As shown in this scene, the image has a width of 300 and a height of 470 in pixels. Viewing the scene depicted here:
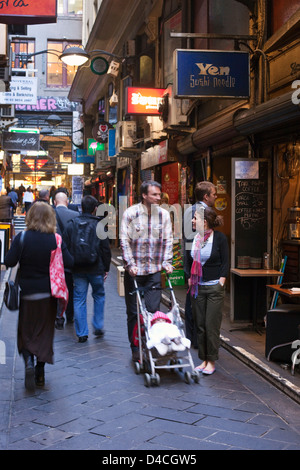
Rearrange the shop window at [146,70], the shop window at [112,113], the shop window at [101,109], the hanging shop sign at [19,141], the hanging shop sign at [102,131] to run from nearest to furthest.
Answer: the shop window at [146,70], the shop window at [112,113], the hanging shop sign at [102,131], the hanging shop sign at [19,141], the shop window at [101,109]

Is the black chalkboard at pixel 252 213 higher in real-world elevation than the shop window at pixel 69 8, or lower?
lower

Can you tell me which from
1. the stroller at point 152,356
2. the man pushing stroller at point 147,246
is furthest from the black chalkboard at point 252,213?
the stroller at point 152,356

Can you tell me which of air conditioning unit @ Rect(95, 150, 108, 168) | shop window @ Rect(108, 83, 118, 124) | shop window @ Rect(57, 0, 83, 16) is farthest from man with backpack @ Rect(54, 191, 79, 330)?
shop window @ Rect(57, 0, 83, 16)

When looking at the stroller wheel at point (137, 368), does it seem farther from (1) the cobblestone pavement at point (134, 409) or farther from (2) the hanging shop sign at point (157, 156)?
(2) the hanging shop sign at point (157, 156)

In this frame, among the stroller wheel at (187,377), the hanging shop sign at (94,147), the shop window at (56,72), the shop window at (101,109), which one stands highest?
the shop window at (56,72)

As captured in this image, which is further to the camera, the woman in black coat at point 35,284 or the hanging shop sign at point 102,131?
the hanging shop sign at point 102,131

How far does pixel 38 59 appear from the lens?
44125 mm

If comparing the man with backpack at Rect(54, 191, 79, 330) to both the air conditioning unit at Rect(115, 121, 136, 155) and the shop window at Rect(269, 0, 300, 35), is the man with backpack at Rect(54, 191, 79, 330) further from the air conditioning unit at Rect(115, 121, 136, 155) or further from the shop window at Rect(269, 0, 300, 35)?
the air conditioning unit at Rect(115, 121, 136, 155)

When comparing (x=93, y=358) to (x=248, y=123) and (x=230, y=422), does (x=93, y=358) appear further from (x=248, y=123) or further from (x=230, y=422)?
(x=248, y=123)

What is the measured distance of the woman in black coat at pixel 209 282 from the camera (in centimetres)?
643

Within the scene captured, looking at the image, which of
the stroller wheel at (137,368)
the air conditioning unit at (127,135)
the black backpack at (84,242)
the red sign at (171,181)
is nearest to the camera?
the stroller wheel at (137,368)

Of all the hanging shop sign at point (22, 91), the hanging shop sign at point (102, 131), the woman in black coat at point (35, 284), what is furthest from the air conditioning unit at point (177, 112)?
the hanging shop sign at point (102, 131)

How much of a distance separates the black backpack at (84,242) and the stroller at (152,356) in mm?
1420
